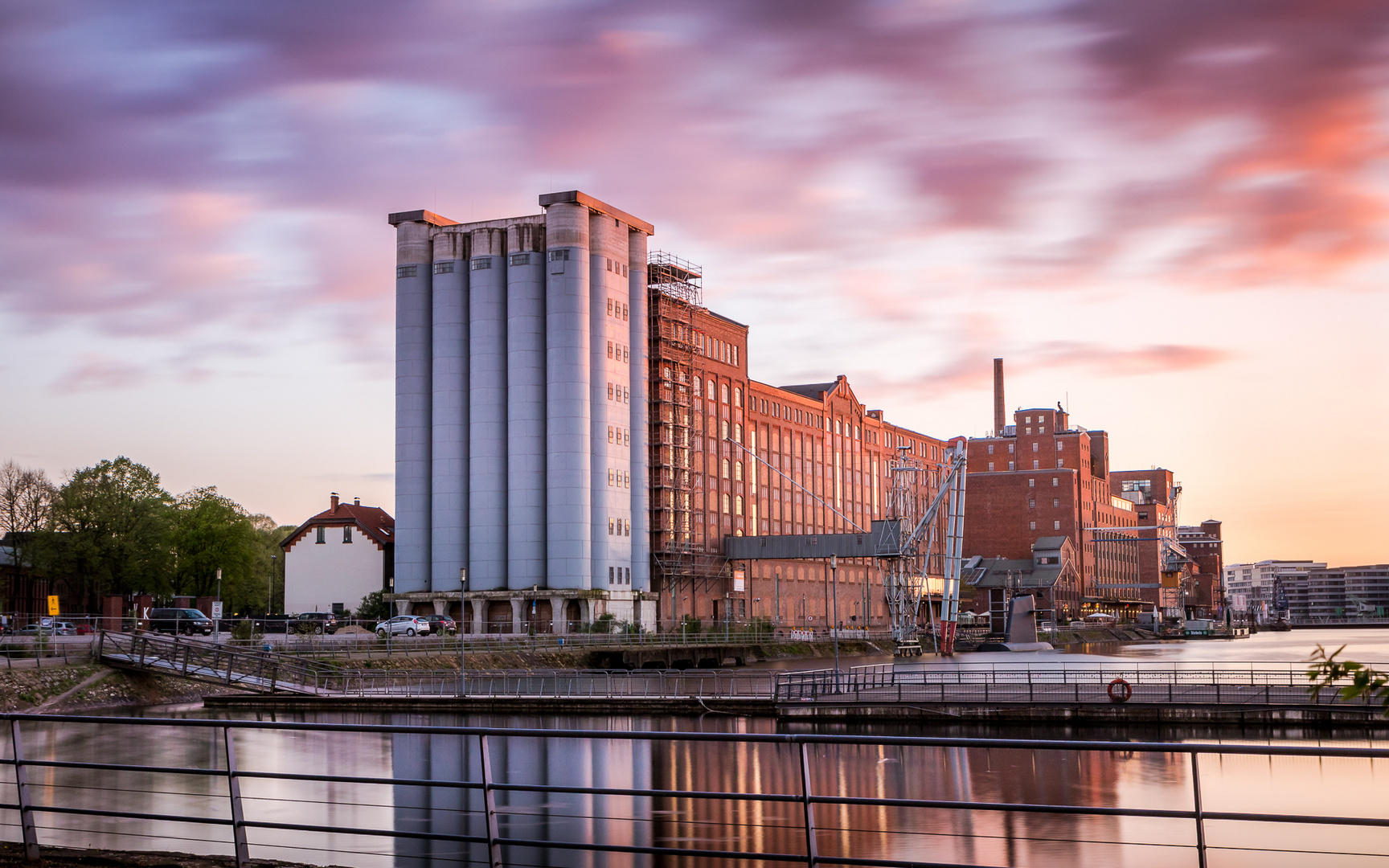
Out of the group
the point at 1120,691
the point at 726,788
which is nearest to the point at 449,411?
the point at 1120,691

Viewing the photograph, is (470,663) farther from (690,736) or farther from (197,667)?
(690,736)

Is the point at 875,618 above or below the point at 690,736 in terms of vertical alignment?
below

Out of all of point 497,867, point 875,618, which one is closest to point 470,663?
point 497,867

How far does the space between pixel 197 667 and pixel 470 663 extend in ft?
77.4

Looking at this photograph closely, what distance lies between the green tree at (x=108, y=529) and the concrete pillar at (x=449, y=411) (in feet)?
80.1

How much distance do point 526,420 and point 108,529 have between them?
36.3 m

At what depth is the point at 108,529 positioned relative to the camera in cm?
10888

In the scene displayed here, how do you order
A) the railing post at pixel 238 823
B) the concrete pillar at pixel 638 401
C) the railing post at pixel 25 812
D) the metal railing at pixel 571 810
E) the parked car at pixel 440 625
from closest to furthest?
1. the metal railing at pixel 571 810
2. the railing post at pixel 238 823
3. the railing post at pixel 25 812
4. the parked car at pixel 440 625
5. the concrete pillar at pixel 638 401

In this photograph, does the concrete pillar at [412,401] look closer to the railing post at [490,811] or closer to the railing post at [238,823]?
the railing post at [238,823]

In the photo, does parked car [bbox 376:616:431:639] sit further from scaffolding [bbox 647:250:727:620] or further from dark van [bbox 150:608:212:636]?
scaffolding [bbox 647:250:727:620]

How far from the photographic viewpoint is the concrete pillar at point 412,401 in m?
113

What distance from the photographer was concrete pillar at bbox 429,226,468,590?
111 metres

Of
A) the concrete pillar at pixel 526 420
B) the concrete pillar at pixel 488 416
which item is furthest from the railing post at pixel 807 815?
the concrete pillar at pixel 488 416

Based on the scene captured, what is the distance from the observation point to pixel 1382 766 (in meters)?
38.6
